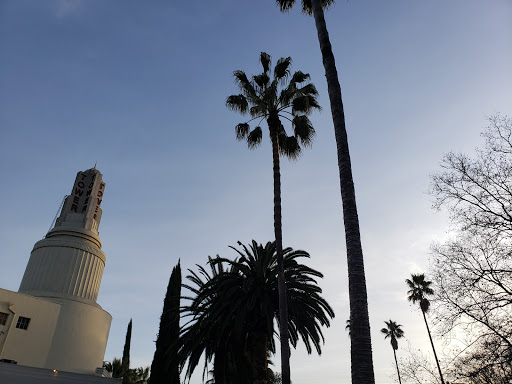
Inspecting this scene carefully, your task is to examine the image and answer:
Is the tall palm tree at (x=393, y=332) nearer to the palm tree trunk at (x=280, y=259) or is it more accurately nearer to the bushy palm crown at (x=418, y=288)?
the bushy palm crown at (x=418, y=288)

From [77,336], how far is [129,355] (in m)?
14.4

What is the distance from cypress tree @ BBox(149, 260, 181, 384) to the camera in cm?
2473

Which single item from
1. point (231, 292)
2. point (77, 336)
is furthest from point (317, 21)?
point (77, 336)

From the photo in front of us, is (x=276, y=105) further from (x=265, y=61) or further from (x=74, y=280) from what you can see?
(x=74, y=280)

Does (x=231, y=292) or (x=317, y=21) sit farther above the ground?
(x=317, y=21)

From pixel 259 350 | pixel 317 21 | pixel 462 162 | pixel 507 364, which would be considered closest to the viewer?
pixel 507 364

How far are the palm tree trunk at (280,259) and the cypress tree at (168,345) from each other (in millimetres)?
10244

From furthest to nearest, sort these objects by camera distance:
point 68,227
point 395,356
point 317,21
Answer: point 395,356
point 68,227
point 317,21

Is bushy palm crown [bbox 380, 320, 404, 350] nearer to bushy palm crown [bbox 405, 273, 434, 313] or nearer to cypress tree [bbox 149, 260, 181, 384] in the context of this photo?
bushy palm crown [bbox 405, 273, 434, 313]

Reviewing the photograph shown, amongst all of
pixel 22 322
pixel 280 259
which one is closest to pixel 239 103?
pixel 280 259

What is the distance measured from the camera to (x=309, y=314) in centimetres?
2214

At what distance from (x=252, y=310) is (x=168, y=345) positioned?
37.6ft

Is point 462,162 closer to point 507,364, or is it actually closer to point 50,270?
point 507,364

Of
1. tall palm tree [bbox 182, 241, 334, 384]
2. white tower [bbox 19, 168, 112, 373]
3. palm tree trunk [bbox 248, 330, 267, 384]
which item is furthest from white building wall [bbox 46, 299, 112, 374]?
palm tree trunk [bbox 248, 330, 267, 384]
